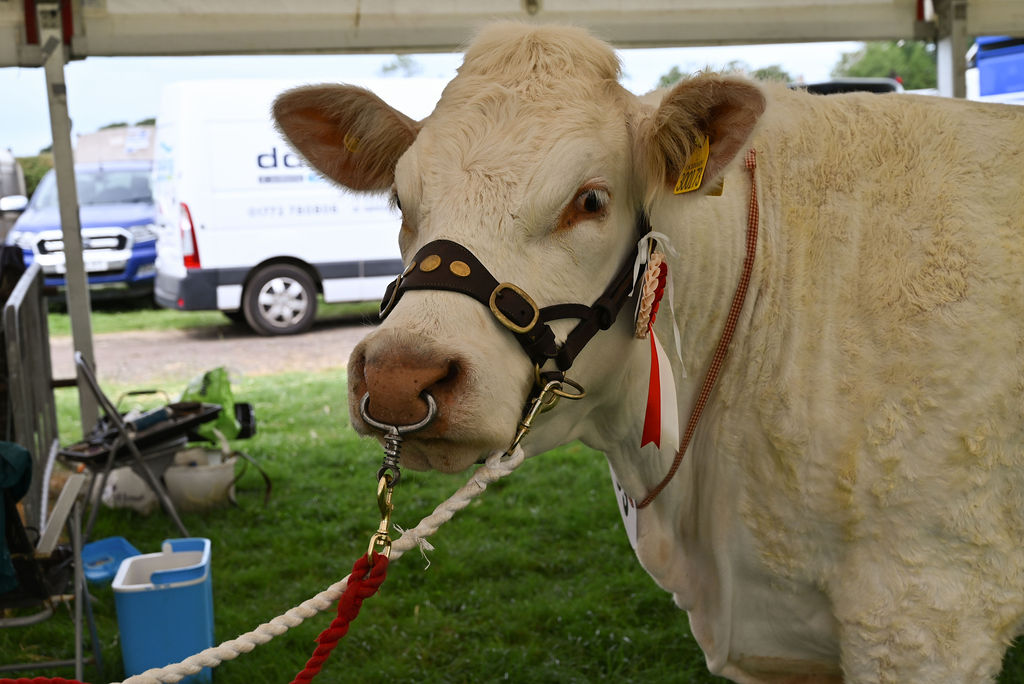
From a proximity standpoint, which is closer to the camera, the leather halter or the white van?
the leather halter

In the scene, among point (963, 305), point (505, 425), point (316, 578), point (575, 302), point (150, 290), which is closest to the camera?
point (505, 425)

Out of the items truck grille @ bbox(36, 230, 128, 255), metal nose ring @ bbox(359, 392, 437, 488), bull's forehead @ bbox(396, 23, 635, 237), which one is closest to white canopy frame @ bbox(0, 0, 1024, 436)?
bull's forehead @ bbox(396, 23, 635, 237)

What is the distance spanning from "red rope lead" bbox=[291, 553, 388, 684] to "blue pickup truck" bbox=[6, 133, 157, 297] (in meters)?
12.9

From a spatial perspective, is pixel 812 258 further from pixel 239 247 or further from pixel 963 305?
pixel 239 247

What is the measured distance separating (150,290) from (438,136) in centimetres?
1400

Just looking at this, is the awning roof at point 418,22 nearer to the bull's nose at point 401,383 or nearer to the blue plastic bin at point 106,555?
the blue plastic bin at point 106,555

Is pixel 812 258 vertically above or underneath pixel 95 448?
above

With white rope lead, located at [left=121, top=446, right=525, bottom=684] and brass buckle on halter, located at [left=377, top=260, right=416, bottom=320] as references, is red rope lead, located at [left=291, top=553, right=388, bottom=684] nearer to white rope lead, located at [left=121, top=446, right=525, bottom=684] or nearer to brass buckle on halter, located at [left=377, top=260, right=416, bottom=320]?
white rope lead, located at [left=121, top=446, right=525, bottom=684]

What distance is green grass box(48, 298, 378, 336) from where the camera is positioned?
43.4 ft

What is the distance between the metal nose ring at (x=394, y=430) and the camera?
1579 millimetres

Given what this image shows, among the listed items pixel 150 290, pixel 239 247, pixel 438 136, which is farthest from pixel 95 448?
pixel 150 290

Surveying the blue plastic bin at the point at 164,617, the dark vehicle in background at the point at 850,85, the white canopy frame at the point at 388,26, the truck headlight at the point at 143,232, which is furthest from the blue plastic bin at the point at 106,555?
the truck headlight at the point at 143,232

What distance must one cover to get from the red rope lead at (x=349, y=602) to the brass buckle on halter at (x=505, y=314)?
469 millimetres

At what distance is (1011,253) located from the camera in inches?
83.5
